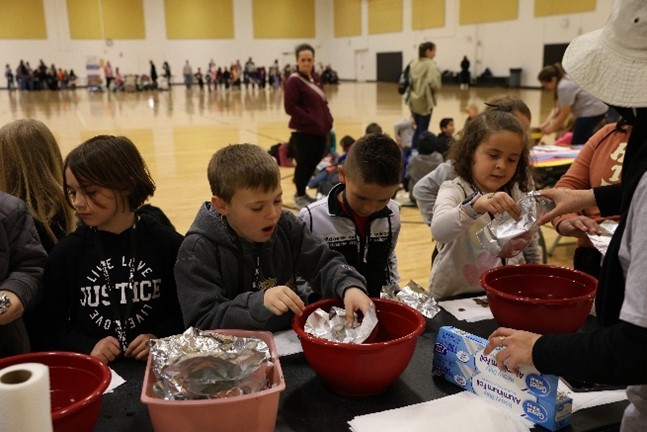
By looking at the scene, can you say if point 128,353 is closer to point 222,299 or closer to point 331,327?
point 222,299

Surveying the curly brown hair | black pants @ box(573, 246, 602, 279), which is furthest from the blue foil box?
black pants @ box(573, 246, 602, 279)

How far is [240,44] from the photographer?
93.9 feet

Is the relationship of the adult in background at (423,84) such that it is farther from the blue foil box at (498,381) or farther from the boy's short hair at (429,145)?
the blue foil box at (498,381)

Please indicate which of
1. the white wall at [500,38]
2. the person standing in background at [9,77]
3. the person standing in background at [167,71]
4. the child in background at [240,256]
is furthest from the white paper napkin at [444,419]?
the person standing in background at [9,77]

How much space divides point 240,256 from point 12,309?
0.57 metres

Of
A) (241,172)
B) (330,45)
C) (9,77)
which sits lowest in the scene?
(241,172)

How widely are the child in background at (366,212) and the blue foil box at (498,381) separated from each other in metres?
0.61

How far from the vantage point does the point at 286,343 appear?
1535 mm

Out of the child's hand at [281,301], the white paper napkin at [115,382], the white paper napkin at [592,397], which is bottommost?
the white paper napkin at [592,397]

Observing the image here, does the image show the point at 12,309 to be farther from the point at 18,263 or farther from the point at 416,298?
the point at 416,298

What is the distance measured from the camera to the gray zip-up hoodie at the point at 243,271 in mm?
1405

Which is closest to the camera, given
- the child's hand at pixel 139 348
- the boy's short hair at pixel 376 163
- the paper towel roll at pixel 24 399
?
the paper towel roll at pixel 24 399

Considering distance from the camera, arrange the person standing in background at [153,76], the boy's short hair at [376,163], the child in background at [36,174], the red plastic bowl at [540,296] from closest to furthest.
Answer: the red plastic bowl at [540,296]
the boy's short hair at [376,163]
the child in background at [36,174]
the person standing in background at [153,76]

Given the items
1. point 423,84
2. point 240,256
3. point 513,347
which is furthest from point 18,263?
point 423,84
